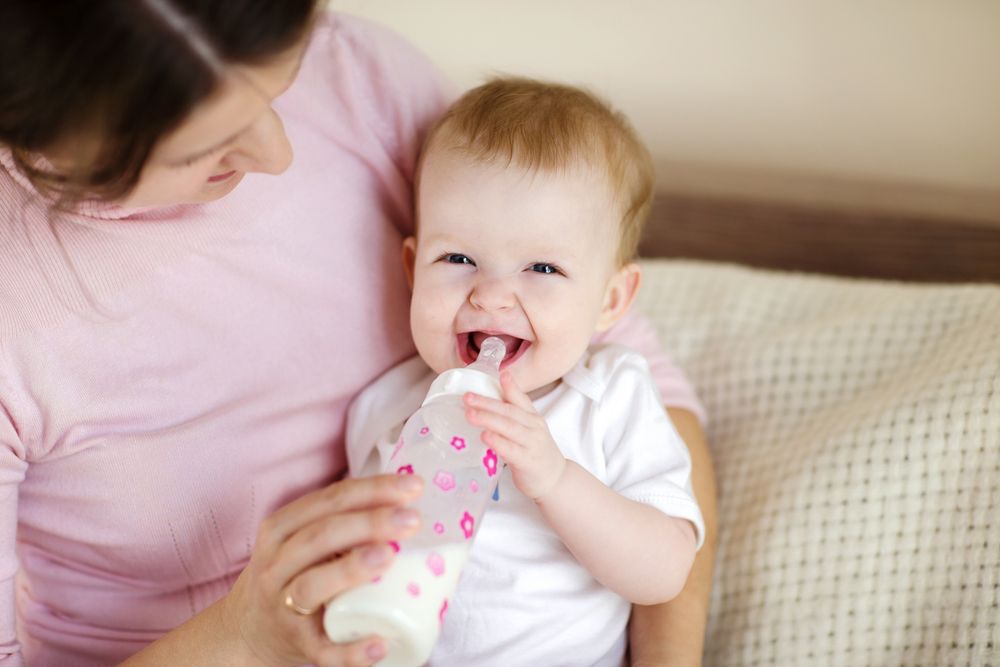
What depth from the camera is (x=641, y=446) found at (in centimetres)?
111

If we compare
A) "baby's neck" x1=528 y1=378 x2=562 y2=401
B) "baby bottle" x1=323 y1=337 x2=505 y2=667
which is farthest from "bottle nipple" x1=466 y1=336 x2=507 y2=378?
"baby's neck" x1=528 y1=378 x2=562 y2=401

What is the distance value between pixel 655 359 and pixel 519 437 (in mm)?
A: 516

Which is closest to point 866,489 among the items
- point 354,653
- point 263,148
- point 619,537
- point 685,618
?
point 685,618

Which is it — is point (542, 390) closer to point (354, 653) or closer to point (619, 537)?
point (619, 537)

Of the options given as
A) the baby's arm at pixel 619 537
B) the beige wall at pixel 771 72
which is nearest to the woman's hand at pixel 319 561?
the baby's arm at pixel 619 537

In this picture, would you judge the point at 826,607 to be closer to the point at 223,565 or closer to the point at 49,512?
the point at 223,565

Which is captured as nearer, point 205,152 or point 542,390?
point 205,152

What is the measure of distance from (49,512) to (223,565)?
216 mm

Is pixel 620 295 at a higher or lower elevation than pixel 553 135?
lower

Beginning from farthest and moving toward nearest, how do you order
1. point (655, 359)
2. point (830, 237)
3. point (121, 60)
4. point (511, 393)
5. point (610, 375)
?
point (830, 237) → point (655, 359) → point (610, 375) → point (511, 393) → point (121, 60)

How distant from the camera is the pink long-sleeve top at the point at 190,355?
0.96 m

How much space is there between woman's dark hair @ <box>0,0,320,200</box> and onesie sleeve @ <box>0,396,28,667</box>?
1.09 feet

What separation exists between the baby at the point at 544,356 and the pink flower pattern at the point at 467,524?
7.1 inches

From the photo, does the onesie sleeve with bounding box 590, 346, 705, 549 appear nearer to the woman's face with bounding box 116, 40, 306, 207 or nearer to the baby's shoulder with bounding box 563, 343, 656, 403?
the baby's shoulder with bounding box 563, 343, 656, 403
